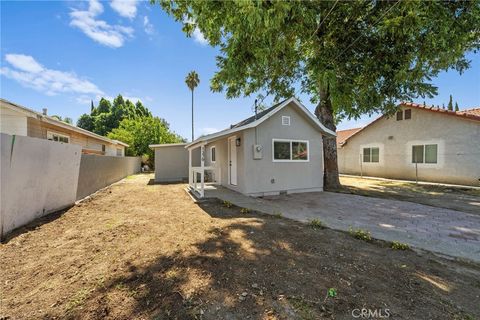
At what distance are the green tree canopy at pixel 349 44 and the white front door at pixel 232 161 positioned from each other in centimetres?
291

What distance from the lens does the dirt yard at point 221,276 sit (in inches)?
98.4

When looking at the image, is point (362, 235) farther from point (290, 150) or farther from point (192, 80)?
point (192, 80)

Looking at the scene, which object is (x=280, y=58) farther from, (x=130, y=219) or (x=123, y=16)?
(x=130, y=219)

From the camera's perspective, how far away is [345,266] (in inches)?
135

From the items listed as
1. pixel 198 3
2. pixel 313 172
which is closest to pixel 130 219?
pixel 198 3

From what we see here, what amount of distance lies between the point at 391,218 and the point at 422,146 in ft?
35.9

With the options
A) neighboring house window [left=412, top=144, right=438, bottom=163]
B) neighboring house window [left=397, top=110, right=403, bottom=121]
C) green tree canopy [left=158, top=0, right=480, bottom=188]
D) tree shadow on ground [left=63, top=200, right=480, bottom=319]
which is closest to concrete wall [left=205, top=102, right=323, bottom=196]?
green tree canopy [left=158, top=0, right=480, bottom=188]

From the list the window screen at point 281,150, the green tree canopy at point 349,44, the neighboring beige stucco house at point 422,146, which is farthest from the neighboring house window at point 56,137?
the neighboring beige stucco house at point 422,146

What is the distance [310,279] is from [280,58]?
8797 millimetres

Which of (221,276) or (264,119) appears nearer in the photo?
(221,276)

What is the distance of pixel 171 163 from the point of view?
17.0 m

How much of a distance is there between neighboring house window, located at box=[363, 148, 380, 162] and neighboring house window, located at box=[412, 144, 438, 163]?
2.46 metres

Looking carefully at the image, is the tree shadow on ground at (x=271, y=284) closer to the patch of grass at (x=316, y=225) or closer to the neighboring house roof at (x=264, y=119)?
the patch of grass at (x=316, y=225)

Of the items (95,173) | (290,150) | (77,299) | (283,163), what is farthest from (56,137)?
(77,299)
